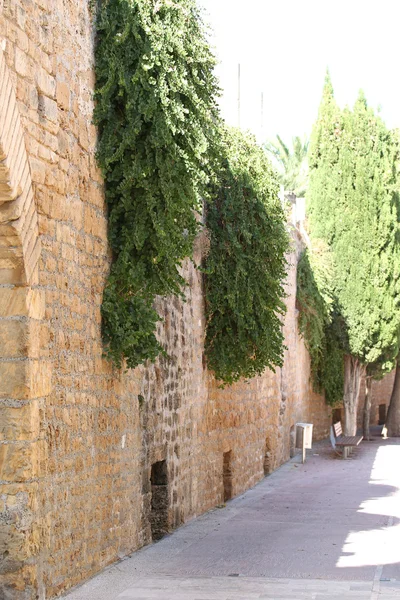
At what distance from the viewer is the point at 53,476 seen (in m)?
6.78

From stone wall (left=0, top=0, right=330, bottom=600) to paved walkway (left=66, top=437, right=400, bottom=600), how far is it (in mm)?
395

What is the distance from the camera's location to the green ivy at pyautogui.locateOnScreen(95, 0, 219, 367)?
803cm

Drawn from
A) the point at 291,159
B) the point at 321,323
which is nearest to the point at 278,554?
the point at 321,323

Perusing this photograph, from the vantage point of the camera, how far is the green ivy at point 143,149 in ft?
26.3

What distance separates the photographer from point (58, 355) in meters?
6.97

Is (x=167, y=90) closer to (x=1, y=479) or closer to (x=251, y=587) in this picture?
(x=1, y=479)

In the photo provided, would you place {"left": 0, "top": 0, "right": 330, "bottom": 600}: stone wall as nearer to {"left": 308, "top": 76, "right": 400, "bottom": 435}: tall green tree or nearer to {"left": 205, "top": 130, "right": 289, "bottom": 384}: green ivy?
{"left": 205, "top": 130, "right": 289, "bottom": 384}: green ivy

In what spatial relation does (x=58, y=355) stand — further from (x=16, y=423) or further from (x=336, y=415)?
(x=336, y=415)

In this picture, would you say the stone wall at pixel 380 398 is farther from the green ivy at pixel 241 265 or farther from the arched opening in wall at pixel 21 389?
the arched opening in wall at pixel 21 389

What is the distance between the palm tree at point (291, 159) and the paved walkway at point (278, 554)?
2603 centimetres

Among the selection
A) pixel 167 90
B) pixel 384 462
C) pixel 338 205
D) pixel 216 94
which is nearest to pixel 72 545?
pixel 167 90

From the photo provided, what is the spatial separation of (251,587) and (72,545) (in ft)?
5.03

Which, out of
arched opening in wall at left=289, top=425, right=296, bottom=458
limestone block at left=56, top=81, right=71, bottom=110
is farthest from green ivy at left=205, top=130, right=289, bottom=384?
arched opening in wall at left=289, top=425, right=296, bottom=458

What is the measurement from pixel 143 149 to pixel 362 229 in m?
17.7
